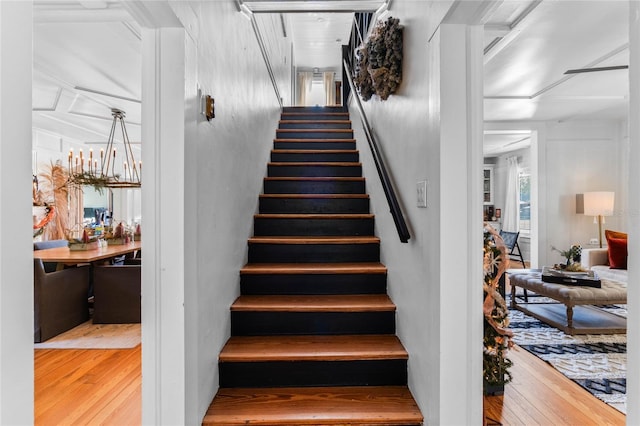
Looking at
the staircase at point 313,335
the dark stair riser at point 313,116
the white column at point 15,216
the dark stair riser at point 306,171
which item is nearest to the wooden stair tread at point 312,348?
the staircase at point 313,335

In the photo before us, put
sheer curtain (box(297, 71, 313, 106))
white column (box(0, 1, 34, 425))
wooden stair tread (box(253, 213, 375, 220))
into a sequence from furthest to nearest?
sheer curtain (box(297, 71, 313, 106))
wooden stair tread (box(253, 213, 375, 220))
white column (box(0, 1, 34, 425))

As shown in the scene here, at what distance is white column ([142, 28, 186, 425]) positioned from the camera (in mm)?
1291

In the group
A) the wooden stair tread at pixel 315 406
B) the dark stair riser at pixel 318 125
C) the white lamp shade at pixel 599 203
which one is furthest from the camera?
the white lamp shade at pixel 599 203

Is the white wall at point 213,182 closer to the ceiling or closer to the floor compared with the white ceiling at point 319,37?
closer to the floor

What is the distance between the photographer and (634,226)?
24.1 inches

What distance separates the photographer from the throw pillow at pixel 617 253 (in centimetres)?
428

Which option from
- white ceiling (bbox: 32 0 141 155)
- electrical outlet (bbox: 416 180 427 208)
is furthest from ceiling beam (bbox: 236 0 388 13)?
electrical outlet (bbox: 416 180 427 208)

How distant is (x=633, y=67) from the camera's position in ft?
1.98

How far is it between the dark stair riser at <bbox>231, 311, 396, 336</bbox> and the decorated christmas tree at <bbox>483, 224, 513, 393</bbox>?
21.7 inches

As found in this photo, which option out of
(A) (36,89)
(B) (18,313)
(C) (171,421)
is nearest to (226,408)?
(C) (171,421)

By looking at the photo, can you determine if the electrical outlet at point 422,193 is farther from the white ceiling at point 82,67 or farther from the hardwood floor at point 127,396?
the white ceiling at point 82,67

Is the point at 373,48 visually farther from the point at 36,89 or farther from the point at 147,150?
the point at 36,89

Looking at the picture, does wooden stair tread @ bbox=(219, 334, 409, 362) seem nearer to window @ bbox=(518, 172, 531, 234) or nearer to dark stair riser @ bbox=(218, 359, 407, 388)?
dark stair riser @ bbox=(218, 359, 407, 388)

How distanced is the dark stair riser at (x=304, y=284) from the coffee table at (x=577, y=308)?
7.19 feet
